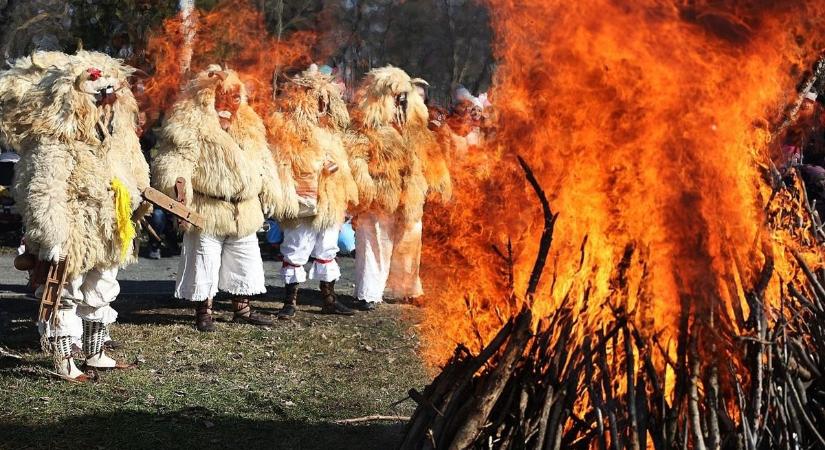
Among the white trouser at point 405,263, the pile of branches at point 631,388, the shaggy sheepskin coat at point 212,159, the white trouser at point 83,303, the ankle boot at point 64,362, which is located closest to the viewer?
the pile of branches at point 631,388

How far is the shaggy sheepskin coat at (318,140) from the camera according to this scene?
944 centimetres

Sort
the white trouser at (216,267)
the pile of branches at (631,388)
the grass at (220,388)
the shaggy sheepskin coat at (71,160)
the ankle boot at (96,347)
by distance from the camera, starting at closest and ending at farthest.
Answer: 1. the pile of branches at (631,388)
2. the grass at (220,388)
3. the shaggy sheepskin coat at (71,160)
4. the ankle boot at (96,347)
5. the white trouser at (216,267)

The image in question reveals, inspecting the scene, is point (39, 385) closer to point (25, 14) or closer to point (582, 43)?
point (582, 43)

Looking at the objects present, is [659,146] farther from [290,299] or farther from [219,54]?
[219,54]

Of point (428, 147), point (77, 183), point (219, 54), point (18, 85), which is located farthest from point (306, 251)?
point (18, 85)

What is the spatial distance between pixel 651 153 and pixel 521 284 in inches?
32.3

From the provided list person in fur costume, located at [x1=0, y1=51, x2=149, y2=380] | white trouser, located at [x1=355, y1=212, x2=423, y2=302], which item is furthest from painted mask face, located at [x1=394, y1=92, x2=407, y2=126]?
person in fur costume, located at [x1=0, y1=51, x2=149, y2=380]

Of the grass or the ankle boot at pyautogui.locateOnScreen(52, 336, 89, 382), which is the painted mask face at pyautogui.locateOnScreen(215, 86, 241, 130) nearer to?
the grass

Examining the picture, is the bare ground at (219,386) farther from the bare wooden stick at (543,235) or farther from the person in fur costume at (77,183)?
the bare wooden stick at (543,235)

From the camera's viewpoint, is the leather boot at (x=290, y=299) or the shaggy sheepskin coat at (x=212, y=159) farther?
the leather boot at (x=290, y=299)

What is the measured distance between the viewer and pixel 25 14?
18.6 m

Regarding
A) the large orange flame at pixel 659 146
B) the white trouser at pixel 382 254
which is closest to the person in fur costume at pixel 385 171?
the white trouser at pixel 382 254

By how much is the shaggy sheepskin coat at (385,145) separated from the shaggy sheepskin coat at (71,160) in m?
3.35

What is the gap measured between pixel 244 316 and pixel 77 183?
110 inches
